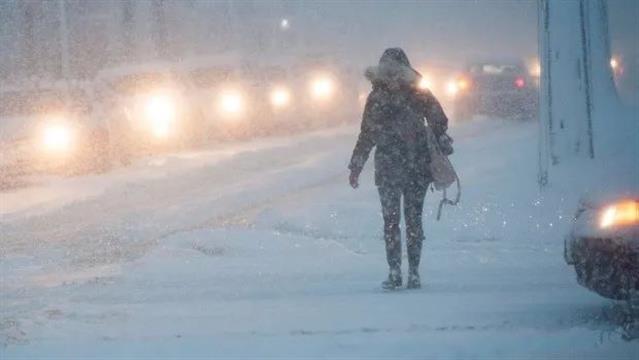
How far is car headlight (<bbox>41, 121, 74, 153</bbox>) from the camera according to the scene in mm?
17344

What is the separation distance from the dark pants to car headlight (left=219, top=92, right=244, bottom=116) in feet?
60.5

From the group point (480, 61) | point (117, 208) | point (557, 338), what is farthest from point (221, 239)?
point (480, 61)

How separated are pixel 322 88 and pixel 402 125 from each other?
79.3ft

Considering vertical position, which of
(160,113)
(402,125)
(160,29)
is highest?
(160,29)

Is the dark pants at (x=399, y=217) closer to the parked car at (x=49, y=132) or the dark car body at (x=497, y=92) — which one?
the parked car at (x=49, y=132)

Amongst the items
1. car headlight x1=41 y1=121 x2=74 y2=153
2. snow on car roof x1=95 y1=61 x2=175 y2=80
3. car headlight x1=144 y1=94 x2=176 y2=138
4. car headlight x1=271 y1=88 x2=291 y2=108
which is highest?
snow on car roof x1=95 y1=61 x2=175 y2=80

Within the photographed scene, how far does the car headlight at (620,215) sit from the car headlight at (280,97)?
74.5 ft

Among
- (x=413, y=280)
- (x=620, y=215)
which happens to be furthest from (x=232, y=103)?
(x=620, y=215)

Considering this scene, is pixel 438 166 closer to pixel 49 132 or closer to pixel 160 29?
pixel 49 132

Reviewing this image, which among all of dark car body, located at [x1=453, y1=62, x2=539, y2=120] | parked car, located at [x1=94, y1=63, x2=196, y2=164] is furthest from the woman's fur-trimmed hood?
dark car body, located at [x1=453, y1=62, x2=539, y2=120]

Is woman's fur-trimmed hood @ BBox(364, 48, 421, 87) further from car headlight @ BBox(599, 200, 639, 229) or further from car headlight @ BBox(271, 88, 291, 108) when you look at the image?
car headlight @ BBox(271, 88, 291, 108)

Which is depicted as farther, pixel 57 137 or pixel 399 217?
pixel 57 137

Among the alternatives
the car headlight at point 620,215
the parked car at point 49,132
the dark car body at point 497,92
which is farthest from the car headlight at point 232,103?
the car headlight at point 620,215

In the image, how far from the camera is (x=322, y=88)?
31781 millimetres
